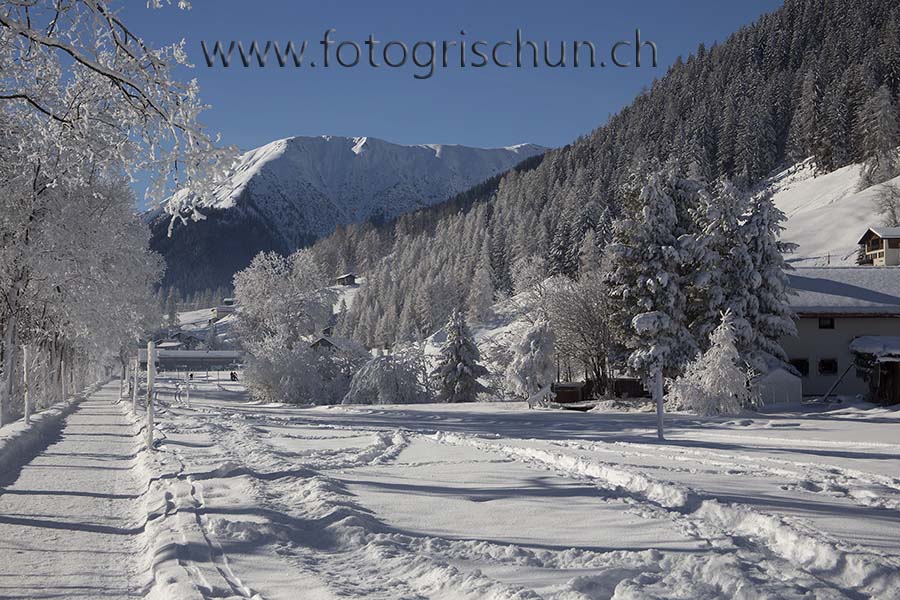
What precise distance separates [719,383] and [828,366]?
39.9 ft

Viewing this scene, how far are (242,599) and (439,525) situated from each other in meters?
2.92

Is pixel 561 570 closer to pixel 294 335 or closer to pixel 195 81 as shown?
pixel 195 81

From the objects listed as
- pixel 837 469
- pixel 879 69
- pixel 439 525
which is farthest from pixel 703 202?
pixel 879 69

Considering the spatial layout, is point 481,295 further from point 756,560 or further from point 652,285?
point 756,560

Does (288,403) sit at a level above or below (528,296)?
below

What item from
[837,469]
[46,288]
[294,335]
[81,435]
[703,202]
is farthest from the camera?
[294,335]

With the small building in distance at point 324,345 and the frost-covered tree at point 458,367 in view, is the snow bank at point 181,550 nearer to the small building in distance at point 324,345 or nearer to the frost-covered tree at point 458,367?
the frost-covered tree at point 458,367

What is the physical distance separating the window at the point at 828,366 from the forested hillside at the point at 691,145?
1679 inches

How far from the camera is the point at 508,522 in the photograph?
7.94m

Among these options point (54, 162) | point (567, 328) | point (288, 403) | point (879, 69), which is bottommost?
point (288, 403)

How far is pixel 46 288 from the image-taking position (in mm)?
28828

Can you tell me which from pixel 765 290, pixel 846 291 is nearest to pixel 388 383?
pixel 765 290

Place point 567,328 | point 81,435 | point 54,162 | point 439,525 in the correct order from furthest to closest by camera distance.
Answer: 1. point 567,328
2. point 54,162
3. point 81,435
4. point 439,525

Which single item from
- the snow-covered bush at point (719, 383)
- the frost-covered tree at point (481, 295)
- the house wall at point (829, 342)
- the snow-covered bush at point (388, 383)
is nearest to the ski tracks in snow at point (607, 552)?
the snow-covered bush at point (719, 383)
